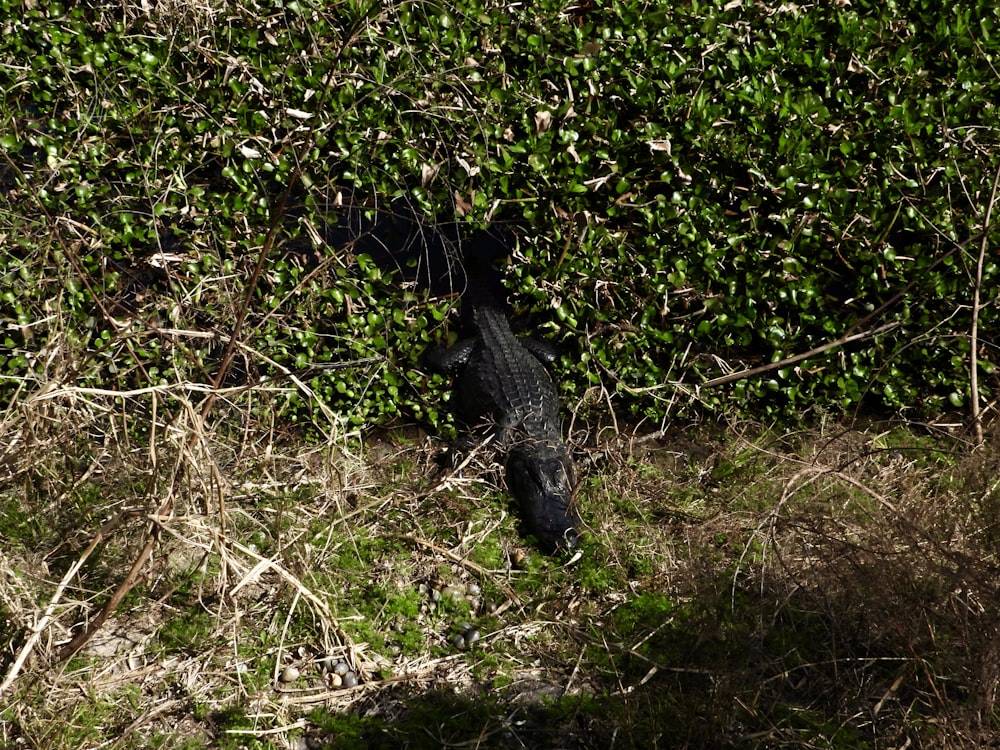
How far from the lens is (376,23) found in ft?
11.9

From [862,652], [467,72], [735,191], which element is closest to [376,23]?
[467,72]

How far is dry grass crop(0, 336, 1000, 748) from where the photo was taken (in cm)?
263

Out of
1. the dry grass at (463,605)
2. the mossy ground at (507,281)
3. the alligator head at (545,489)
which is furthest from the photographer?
the alligator head at (545,489)

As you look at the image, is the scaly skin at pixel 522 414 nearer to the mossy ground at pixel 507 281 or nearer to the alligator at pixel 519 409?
the alligator at pixel 519 409

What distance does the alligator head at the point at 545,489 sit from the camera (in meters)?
3.54

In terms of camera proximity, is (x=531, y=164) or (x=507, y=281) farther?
(x=507, y=281)

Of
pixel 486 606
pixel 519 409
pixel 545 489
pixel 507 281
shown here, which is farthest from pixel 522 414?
pixel 486 606

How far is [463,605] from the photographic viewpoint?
130 inches

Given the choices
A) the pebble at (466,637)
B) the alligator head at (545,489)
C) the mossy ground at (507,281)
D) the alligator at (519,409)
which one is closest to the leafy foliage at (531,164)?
the mossy ground at (507,281)

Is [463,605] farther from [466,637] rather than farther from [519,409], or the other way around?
[519,409]

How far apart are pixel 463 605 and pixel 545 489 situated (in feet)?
2.15

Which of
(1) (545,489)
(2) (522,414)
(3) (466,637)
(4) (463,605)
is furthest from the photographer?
(2) (522,414)

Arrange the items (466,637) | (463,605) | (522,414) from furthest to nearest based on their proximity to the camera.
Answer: (522,414) → (463,605) → (466,637)

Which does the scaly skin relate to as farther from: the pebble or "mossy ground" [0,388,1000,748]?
the pebble
